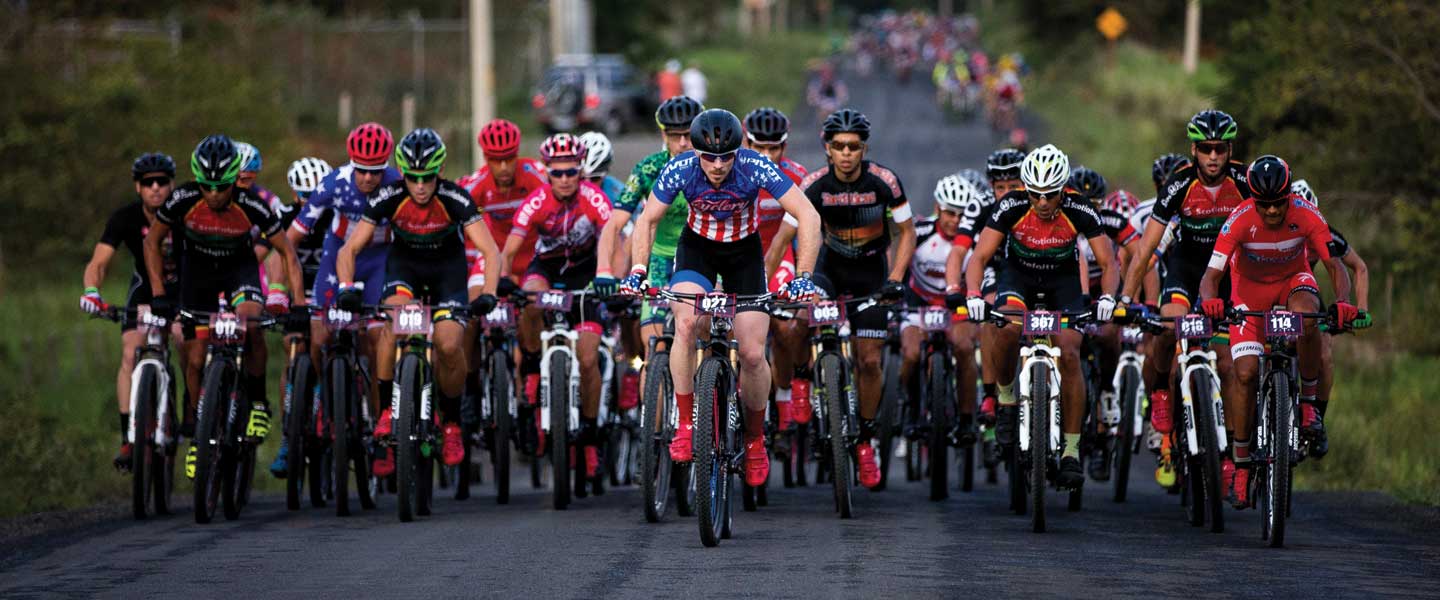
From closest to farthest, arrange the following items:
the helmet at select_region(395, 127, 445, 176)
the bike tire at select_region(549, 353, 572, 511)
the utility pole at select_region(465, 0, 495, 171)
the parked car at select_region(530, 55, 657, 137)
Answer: the helmet at select_region(395, 127, 445, 176) → the bike tire at select_region(549, 353, 572, 511) → the utility pole at select_region(465, 0, 495, 171) → the parked car at select_region(530, 55, 657, 137)

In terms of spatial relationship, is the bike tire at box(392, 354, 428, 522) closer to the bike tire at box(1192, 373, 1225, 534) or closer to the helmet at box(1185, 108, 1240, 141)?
the bike tire at box(1192, 373, 1225, 534)

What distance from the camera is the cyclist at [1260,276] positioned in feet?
40.1

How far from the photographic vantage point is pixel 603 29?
75312mm

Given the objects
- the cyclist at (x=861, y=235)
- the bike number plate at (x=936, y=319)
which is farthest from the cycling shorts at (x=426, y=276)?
the bike number plate at (x=936, y=319)

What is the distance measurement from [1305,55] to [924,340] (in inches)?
466

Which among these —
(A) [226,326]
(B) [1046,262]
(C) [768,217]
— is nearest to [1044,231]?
(B) [1046,262]

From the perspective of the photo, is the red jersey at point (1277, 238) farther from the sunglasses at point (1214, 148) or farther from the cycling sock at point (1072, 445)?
the cycling sock at point (1072, 445)

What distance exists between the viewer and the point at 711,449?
11.0 m

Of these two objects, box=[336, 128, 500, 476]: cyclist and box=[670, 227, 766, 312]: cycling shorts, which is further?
box=[336, 128, 500, 476]: cyclist

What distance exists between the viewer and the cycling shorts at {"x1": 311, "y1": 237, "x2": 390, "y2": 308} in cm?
1502

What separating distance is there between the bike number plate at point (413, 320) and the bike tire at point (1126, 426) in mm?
4657

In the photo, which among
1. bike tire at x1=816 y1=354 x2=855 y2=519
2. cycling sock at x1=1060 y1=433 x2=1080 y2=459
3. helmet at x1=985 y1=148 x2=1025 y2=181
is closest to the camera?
bike tire at x1=816 y1=354 x2=855 y2=519

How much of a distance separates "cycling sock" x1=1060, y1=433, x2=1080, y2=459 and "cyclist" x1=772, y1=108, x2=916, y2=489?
135cm

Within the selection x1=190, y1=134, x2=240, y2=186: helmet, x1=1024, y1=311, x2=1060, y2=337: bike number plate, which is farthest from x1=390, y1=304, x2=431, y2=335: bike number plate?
x1=1024, y1=311, x2=1060, y2=337: bike number plate
